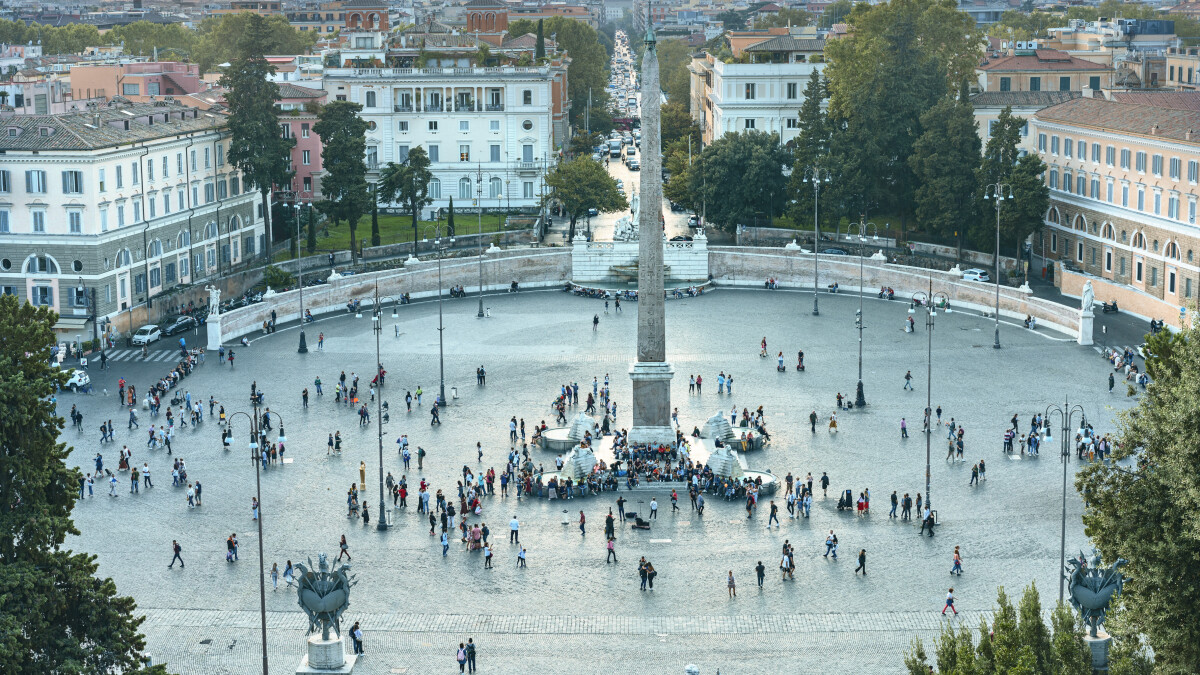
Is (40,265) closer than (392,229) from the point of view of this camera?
Yes

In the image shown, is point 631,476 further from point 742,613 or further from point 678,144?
point 678,144

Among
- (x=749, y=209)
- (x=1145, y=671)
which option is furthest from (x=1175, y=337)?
(x=749, y=209)

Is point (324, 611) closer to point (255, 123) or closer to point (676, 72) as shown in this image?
point (255, 123)

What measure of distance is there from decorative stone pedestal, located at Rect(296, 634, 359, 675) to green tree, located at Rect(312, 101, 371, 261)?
57.1 metres

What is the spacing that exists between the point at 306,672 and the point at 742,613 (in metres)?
12.8

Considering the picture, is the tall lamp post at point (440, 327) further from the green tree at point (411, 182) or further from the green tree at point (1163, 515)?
the green tree at point (1163, 515)

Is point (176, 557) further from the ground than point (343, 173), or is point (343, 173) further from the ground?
point (343, 173)

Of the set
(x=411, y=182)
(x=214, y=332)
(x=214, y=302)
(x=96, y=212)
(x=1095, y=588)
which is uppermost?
(x=96, y=212)

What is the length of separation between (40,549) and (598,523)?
21.1 meters

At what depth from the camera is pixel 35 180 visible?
244 feet

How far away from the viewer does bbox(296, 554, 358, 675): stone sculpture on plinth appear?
3303 centimetres

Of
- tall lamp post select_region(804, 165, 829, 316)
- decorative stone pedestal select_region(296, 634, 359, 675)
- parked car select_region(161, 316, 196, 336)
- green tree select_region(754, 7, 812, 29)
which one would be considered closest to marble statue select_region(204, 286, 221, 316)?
parked car select_region(161, 316, 196, 336)

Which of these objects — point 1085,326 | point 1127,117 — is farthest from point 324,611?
Result: point 1127,117

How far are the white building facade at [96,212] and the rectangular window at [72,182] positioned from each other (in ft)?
0.14
